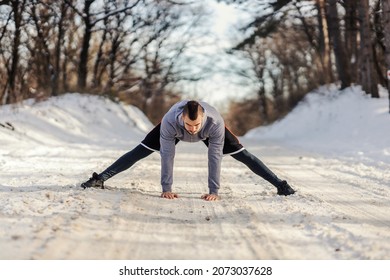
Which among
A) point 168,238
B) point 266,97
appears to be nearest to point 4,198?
point 168,238

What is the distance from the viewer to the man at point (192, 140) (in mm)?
5406

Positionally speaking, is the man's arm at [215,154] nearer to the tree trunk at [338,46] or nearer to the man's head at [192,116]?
the man's head at [192,116]

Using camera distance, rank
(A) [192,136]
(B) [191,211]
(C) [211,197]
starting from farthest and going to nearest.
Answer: (C) [211,197], (A) [192,136], (B) [191,211]

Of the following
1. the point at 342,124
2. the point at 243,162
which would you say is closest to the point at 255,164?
the point at 243,162

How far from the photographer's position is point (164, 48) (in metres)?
40.3

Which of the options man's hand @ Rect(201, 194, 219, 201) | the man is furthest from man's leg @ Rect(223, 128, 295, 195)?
man's hand @ Rect(201, 194, 219, 201)

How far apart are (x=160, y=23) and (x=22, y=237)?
34402 millimetres

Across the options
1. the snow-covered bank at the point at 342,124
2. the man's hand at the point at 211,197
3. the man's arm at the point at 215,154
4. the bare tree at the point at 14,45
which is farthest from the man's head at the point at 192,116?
the bare tree at the point at 14,45

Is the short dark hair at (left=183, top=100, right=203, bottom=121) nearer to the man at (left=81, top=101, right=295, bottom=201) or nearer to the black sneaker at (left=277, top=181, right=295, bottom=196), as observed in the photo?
the man at (left=81, top=101, right=295, bottom=201)

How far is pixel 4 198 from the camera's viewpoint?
5.39 meters

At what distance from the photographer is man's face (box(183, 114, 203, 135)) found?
5.29m

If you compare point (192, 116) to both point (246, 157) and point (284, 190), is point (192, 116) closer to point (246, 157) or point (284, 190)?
point (246, 157)

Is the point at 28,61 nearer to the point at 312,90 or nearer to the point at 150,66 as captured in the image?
the point at 312,90

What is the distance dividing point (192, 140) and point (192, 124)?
1.68 feet
